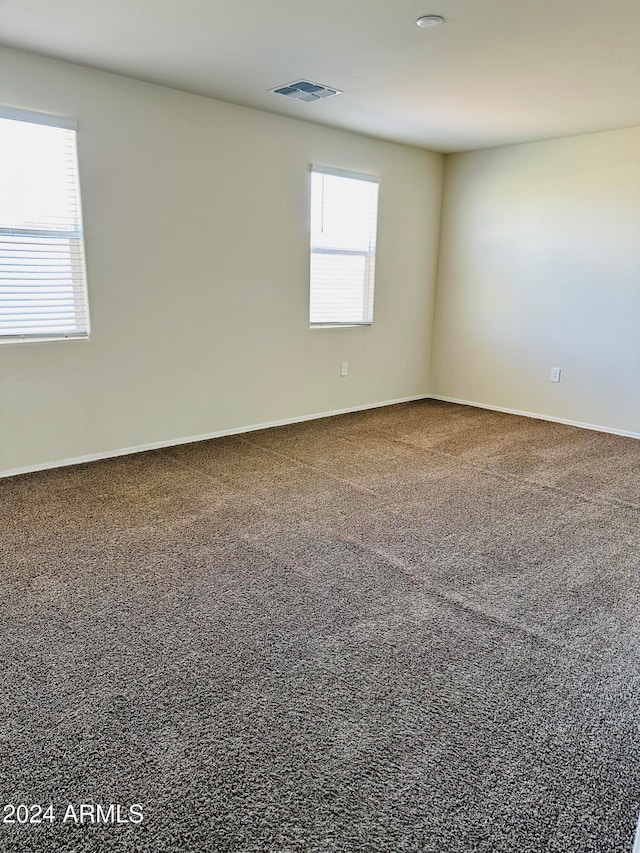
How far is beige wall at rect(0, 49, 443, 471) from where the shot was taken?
12.0ft

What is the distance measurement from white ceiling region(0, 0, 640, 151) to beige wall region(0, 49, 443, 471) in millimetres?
235

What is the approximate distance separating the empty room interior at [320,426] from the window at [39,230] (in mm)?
19

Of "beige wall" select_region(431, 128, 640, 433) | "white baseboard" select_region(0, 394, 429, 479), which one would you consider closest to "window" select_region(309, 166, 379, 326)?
"white baseboard" select_region(0, 394, 429, 479)

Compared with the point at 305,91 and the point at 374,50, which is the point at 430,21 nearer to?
the point at 374,50

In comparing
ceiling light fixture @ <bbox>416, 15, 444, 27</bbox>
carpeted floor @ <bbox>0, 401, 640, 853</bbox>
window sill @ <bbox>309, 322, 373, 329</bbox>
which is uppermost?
ceiling light fixture @ <bbox>416, 15, 444, 27</bbox>

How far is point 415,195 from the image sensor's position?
224 inches

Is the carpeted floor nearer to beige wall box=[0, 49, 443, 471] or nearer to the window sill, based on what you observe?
beige wall box=[0, 49, 443, 471]

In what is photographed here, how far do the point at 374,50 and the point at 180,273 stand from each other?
1933mm

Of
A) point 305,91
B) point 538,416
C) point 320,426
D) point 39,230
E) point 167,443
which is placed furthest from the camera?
point 538,416

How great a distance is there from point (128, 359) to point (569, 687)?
3315 millimetres

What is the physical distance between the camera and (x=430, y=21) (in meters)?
2.67

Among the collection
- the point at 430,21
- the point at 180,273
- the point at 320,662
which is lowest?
the point at 320,662

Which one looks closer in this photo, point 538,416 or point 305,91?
point 305,91

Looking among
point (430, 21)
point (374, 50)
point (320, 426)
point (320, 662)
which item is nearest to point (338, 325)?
point (320, 426)
